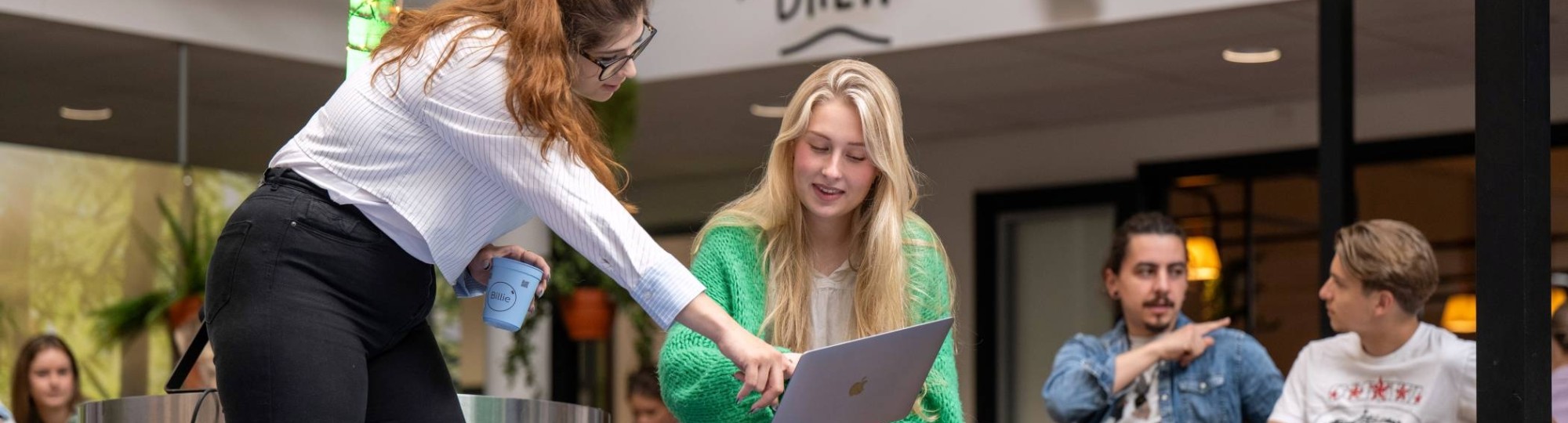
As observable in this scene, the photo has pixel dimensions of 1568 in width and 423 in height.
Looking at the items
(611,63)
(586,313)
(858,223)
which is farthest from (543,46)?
(586,313)

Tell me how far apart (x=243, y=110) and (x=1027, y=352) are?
441 centimetres

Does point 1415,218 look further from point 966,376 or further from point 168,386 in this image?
point 168,386

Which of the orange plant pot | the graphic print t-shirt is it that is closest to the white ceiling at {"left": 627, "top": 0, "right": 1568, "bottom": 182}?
the orange plant pot

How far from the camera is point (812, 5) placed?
772 cm

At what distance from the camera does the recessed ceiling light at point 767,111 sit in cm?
914

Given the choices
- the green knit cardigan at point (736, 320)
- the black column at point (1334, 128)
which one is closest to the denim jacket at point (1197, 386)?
the black column at point (1334, 128)

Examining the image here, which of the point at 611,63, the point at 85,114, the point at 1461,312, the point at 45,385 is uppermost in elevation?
the point at 85,114

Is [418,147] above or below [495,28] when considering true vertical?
below

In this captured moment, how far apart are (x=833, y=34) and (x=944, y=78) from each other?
85 centimetres

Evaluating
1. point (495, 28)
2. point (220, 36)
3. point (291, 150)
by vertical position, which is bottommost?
point (291, 150)

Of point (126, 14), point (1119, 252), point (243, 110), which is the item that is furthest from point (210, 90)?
point (1119, 252)

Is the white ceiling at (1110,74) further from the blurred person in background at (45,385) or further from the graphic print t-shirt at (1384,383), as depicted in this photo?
the blurred person in background at (45,385)

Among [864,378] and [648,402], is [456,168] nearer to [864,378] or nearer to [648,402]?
[864,378]

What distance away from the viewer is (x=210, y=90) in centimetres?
A: 856
